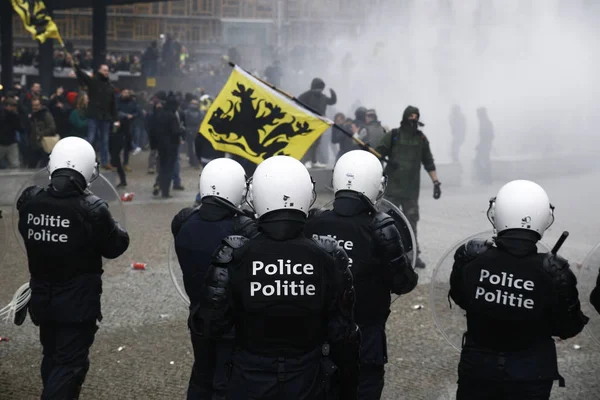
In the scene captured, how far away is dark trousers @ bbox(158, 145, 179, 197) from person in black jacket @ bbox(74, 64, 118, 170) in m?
1.24

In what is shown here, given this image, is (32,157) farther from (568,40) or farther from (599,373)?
(568,40)

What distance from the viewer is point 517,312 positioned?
3.90m

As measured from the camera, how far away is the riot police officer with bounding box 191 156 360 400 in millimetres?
3408

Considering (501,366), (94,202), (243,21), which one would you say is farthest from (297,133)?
(243,21)

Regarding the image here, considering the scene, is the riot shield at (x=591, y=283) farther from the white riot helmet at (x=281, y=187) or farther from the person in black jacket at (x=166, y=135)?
the person in black jacket at (x=166, y=135)

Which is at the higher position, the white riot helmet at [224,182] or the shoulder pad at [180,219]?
the white riot helmet at [224,182]

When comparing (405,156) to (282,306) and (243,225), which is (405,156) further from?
(282,306)

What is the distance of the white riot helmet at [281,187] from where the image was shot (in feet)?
11.6

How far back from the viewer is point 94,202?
4895 mm

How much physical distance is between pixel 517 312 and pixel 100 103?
11.1 metres

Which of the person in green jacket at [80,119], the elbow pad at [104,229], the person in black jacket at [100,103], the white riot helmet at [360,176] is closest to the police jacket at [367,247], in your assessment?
the white riot helmet at [360,176]

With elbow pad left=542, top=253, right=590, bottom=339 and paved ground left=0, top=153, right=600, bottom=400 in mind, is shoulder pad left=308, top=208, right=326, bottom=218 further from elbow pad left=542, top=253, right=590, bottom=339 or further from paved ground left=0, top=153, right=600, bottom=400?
elbow pad left=542, top=253, right=590, bottom=339

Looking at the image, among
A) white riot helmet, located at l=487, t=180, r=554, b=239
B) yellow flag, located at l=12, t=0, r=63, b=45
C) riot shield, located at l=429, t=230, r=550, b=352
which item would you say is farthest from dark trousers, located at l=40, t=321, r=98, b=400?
yellow flag, located at l=12, t=0, r=63, b=45

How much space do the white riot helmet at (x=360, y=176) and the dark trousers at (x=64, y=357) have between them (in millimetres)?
1647
